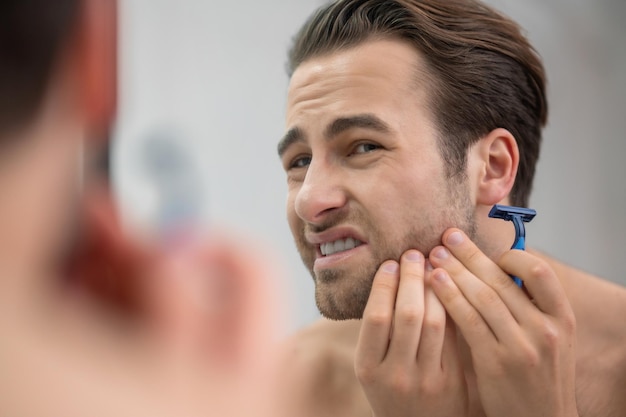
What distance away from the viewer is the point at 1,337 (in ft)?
1.25

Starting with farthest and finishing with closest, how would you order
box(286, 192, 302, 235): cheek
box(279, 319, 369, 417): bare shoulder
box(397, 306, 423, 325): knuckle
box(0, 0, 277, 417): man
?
box(279, 319, 369, 417): bare shoulder
box(286, 192, 302, 235): cheek
box(397, 306, 423, 325): knuckle
box(0, 0, 277, 417): man

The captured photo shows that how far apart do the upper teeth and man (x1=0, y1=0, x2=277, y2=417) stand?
2.89ft

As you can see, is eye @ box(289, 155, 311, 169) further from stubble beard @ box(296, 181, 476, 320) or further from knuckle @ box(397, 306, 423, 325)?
knuckle @ box(397, 306, 423, 325)

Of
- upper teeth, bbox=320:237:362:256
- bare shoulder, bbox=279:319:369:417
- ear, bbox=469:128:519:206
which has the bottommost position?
bare shoulder, bbox=279:319:369:417

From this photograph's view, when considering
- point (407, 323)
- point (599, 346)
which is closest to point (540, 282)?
point (407, 323)

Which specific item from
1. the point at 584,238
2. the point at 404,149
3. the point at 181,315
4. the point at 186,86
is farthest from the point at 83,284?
the point at 584,238

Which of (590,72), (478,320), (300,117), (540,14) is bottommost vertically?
(478,320)

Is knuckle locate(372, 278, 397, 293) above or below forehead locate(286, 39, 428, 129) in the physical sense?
below

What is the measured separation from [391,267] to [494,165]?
1.28ft

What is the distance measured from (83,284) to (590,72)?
8.71ft

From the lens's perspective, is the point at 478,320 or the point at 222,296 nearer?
the point at 222,296

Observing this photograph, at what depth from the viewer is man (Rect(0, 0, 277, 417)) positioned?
38 cm

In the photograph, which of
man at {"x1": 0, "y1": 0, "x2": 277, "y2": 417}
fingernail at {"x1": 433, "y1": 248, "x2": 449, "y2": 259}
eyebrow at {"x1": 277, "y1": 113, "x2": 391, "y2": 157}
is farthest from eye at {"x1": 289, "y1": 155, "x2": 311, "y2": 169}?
man at {"x1": 0, "y1": 0, "x2": 277, "y2": 417}

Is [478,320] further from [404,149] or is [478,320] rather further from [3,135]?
[3,135]
